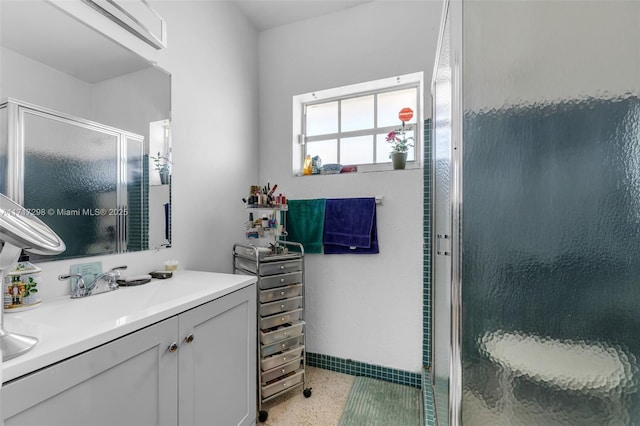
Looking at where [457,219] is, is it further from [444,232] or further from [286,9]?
[286,9]

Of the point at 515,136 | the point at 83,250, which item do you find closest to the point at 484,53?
the point at 515,136

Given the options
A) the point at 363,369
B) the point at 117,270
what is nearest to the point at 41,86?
the point at 117,270

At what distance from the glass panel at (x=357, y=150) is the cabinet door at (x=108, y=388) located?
1.62 metres

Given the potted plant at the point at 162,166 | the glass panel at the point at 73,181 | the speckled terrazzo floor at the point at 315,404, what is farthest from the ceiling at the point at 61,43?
the speckled terrazzo floor at the point at 315,404

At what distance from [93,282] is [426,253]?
1733mm

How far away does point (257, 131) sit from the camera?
220cm

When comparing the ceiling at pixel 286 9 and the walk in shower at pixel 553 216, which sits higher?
the ceiling at pixel 286 9

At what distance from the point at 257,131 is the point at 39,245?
1.78m

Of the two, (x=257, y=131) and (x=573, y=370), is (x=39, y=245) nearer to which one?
(x=573, y=370)

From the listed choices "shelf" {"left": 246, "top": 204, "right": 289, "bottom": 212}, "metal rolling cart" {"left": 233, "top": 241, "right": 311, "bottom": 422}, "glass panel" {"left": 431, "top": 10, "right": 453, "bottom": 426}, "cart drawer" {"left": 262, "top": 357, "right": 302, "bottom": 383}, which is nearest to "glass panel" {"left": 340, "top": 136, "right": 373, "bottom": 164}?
"glass panel" {"left": 431, "top": 10, "right": 453, "bottom": 426}

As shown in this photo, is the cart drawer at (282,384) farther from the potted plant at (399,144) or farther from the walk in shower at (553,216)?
the potted plant at (399,144)

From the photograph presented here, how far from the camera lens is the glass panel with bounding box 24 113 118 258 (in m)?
0.94

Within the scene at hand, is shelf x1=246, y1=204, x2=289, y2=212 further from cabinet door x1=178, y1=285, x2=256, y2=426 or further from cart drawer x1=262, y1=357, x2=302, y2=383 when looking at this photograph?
cart drawer x1=262, y1=357, x2=302, y2=383

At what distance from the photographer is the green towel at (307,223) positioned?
76.9 inches
